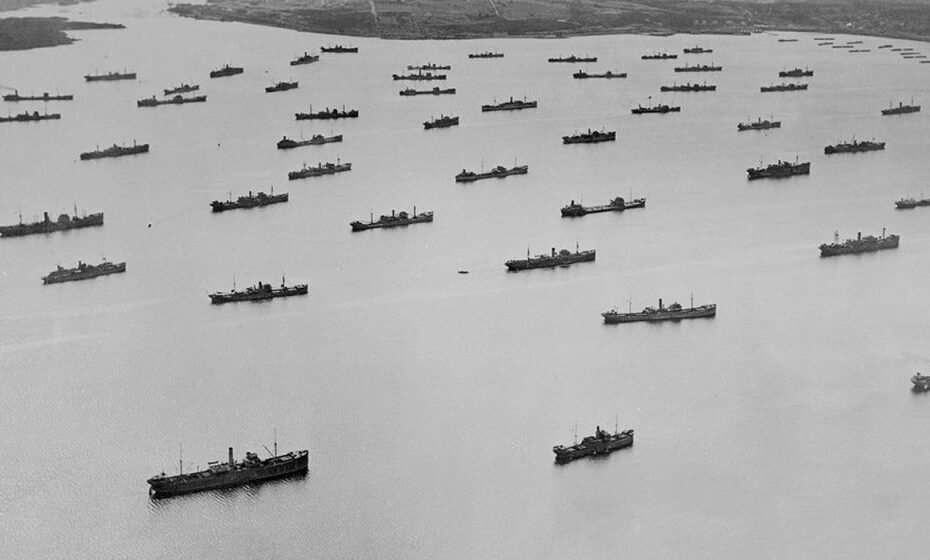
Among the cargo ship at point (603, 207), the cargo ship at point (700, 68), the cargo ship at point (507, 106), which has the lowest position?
the cargo ship at point (603, 207)

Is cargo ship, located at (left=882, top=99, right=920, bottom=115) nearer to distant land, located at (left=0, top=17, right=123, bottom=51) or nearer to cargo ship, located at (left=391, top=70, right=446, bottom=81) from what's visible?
cargo ship, located at (left=391, top=70, right=446, bottom=81)

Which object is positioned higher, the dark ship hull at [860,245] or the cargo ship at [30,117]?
the cargo ship at [30,117]

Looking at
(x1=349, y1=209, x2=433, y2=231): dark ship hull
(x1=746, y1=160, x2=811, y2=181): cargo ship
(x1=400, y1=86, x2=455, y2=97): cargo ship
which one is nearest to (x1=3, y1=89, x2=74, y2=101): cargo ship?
(x1=400, y1=86, x2=455, y2=97): cargo ship

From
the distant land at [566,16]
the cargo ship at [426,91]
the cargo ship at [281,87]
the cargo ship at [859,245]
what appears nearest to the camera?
the cargo ship at [859,245]

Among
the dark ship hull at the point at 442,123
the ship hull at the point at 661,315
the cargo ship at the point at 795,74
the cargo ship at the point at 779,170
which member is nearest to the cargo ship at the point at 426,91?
the dark ship hull at the point at 442,123

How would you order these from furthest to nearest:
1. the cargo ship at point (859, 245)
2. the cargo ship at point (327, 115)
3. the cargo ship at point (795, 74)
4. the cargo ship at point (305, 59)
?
the cargo ship at point (305, 59)
the cargo ship at point (795, 74)
the cargo ship at point (327, 115)
the cargo ship at point (859, 245)

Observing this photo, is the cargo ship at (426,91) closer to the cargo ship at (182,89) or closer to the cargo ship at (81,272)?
the cargo ship at (182,89)

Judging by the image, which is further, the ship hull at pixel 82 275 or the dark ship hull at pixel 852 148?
the dark ship hull at pixel 852 148
